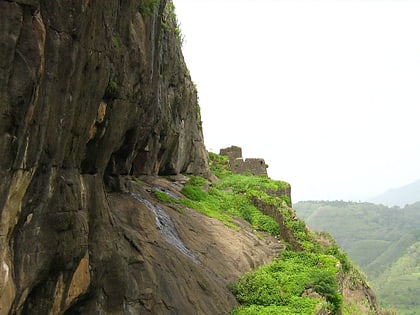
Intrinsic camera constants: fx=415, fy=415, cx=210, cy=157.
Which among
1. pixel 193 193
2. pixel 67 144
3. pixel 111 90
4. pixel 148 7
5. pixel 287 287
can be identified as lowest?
pixel 287 287

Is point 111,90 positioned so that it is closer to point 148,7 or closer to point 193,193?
point 148,7

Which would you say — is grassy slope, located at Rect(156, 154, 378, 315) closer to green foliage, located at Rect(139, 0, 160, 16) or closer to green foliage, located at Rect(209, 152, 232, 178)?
green foliage, located at Rect(209, 152, 232, 178)

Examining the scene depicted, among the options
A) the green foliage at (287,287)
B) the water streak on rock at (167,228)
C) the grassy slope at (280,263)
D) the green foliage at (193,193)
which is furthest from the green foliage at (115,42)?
the green foliage at (193,193)

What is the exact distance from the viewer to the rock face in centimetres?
656

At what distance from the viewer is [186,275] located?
522 inches

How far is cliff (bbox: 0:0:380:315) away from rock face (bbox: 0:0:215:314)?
0.03 m

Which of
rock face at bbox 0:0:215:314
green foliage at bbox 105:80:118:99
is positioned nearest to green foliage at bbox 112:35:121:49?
rock face at bbox 0:0:215:314

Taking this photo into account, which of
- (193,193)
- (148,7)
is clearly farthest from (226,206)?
(148,7)

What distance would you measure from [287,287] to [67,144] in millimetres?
10497

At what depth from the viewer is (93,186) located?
1044cm

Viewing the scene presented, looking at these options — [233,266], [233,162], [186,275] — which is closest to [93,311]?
[186,275]

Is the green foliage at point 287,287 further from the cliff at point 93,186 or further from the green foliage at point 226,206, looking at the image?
the green foliage at point 226,206

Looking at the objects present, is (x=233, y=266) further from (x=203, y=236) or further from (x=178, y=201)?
(x=178, y=201)

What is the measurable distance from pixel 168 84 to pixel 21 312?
14.4 meters
